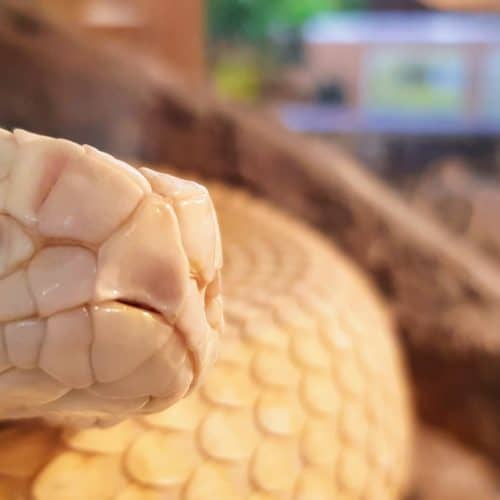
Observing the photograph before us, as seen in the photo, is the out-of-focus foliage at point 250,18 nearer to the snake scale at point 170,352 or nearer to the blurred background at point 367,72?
the blurred background at point 367,72

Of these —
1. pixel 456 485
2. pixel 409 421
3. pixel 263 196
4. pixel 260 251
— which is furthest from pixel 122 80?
pixel 456 485

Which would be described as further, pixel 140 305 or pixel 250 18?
pixel 250 18

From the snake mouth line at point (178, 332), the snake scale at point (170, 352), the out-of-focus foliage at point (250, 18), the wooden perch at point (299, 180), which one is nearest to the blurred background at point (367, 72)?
the out-of-focus foliage at point (250, 18)

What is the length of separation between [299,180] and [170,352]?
0.66 meters

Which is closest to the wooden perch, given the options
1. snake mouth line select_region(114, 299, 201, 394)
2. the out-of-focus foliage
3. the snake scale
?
the snake scale

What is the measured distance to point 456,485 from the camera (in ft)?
3.05

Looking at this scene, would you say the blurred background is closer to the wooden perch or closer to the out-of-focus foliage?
the out-of-focus foliage

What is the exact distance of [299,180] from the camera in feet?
3.18

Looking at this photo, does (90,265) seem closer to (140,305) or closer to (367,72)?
(140,305)

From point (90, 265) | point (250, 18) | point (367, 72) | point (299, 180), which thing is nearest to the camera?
point (90, 265)

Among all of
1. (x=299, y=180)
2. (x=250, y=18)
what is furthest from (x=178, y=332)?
(x=250, y=18)

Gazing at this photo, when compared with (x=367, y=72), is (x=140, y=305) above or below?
above

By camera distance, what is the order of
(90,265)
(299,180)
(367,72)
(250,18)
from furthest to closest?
(250,18) → (367,72) → (299,180) → (90,265)

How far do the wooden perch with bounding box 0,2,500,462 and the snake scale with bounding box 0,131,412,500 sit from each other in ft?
0.53
